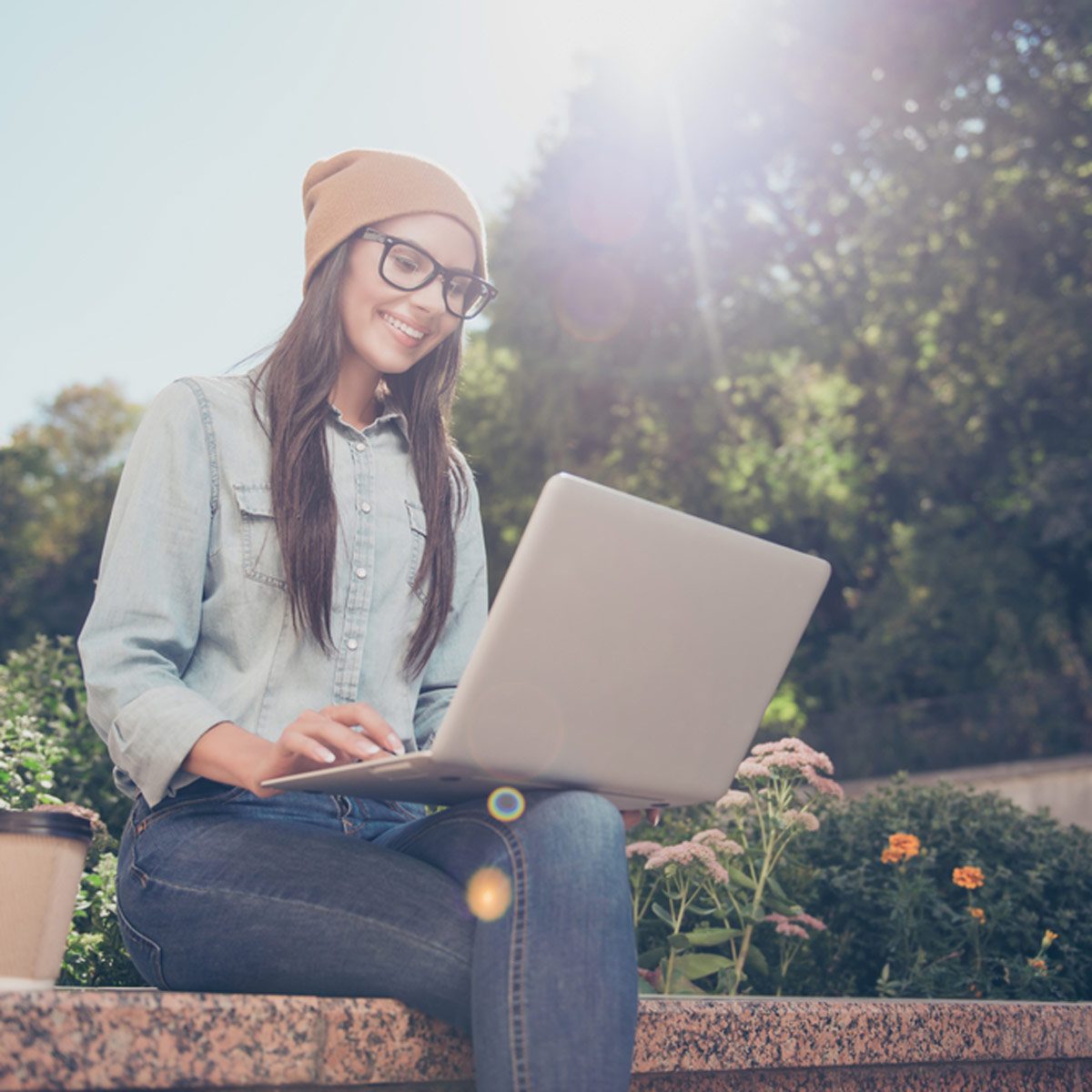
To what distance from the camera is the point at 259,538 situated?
2.33m

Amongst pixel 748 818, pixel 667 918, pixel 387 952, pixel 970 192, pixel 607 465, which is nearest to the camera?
pixel 387 952

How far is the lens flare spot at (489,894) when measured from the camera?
5.92 feet

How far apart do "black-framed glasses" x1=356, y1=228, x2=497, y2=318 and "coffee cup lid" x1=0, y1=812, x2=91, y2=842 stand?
4.14ft

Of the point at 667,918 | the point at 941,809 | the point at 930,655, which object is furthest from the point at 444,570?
the point at 930,655

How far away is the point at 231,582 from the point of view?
2281 mm

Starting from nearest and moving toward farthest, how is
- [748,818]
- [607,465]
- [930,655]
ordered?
1. [748,818]
2. [930,655]
3. [607,465]

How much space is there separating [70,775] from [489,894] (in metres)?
3.64

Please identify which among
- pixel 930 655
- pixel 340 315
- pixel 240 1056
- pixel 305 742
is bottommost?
pixel 930 655

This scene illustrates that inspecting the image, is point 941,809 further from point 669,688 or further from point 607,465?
point 607,465

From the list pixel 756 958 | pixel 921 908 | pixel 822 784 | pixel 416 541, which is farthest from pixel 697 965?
pixel 416 541

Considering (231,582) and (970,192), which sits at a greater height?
(970,192)

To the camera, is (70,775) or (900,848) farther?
(70,775)

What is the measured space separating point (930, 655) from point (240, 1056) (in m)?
18.2

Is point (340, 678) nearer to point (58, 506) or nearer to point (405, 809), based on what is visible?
point (405, 809)
